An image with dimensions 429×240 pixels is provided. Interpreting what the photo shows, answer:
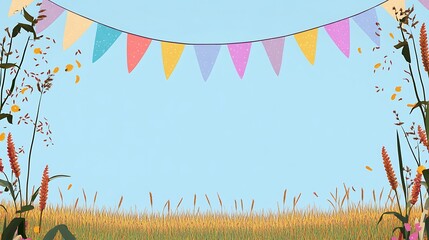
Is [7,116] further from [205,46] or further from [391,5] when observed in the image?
[391,5]

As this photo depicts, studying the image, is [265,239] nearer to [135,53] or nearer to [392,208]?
[392,208]

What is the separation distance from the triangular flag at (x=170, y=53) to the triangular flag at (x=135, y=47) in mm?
104

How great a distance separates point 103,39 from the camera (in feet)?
10.6

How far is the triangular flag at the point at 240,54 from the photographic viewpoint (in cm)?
331

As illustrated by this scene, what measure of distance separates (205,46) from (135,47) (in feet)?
1.37

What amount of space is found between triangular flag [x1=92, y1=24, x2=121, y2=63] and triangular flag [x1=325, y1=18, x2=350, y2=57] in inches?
49.4

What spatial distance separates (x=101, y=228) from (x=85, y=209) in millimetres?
356

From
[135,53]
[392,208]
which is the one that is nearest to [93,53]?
[135,53]

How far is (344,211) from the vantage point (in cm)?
344

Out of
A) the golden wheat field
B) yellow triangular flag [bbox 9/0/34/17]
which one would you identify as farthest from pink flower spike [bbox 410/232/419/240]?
yellow triangular flag [bbox 9/0/34/17]

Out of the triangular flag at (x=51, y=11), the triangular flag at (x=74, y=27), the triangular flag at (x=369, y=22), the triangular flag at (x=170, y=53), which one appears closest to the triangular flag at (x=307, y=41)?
the triangular flag at (x=369, y=22)

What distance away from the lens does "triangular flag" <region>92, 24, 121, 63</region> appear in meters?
3.23

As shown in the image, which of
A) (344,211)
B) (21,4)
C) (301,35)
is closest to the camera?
(21,4)

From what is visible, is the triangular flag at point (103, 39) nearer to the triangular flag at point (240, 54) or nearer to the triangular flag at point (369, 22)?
the triangular flag at point (240, 54)
